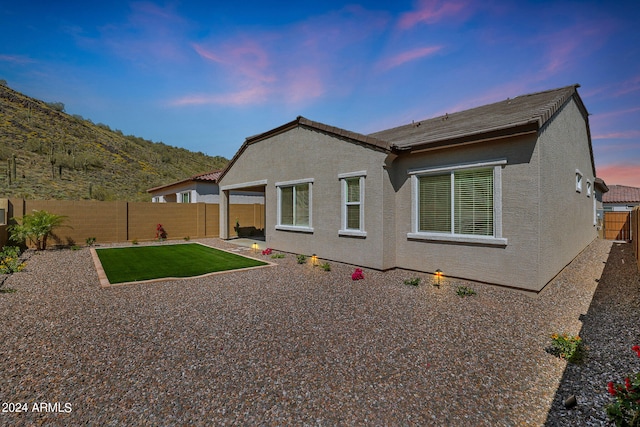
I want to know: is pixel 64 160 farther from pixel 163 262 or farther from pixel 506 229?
pixel 506 229

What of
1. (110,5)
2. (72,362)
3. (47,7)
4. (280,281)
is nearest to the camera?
(72,362)

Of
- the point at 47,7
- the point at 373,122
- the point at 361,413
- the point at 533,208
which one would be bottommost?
the point at 361,413

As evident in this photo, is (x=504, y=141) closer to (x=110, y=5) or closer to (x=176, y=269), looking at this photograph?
(x=176, y=269)

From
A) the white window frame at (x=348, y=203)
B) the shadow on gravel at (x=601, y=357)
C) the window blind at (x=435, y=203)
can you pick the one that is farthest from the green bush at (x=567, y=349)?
the white window frame at (x=348, y=203)

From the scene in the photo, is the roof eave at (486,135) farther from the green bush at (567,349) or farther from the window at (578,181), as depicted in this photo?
the window at (578,181)

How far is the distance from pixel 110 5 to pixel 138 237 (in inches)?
427

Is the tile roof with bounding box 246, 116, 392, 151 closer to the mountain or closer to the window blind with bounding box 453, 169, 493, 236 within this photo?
the window blind with bounding box 453, 169, 493, 236

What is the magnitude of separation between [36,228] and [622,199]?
154ft

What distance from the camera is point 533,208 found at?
20.5ft

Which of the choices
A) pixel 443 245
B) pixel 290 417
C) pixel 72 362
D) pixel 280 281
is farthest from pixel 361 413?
pixel 443 245

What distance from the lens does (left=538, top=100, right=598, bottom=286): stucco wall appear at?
672 centimetres

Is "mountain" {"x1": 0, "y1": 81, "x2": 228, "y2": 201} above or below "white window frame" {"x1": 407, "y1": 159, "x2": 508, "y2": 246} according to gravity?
above

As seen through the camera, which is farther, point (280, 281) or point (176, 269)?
point (176, 269)

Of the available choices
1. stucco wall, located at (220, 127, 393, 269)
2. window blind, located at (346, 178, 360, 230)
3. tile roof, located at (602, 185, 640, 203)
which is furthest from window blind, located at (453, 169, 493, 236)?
tile roof, located at (602, 185, 640, 203)
